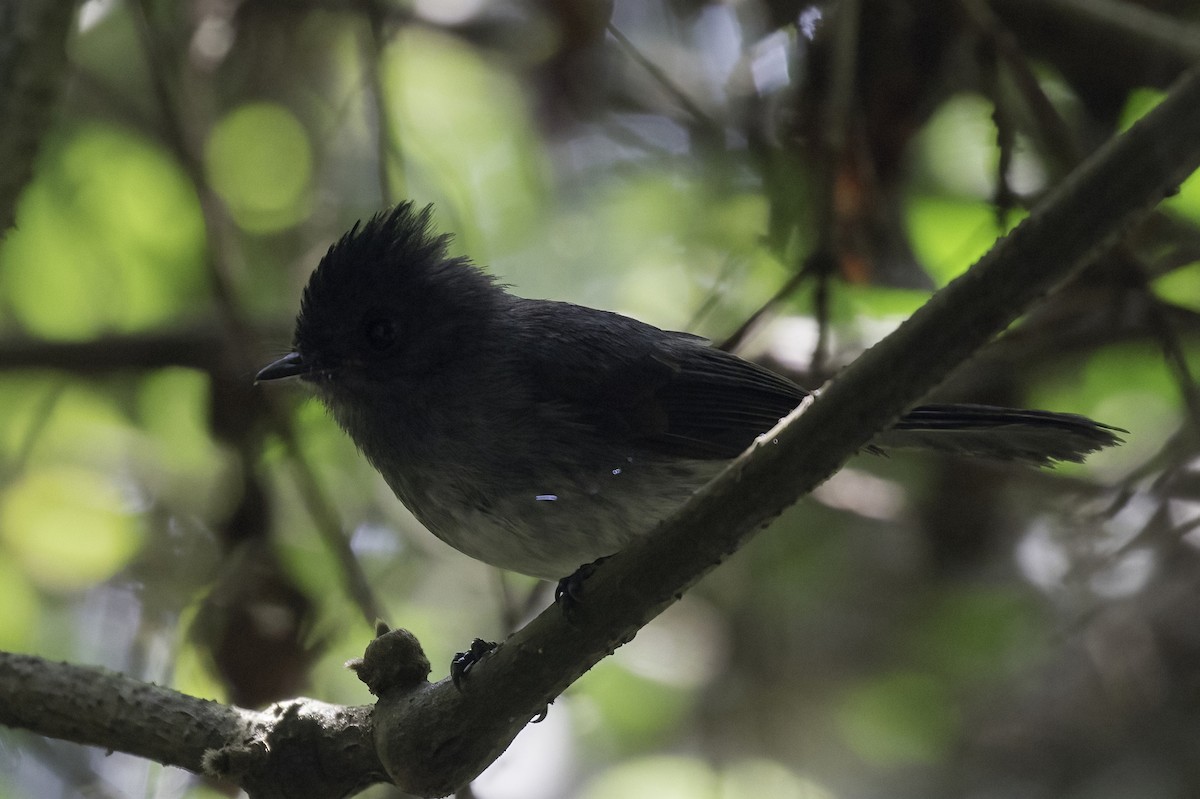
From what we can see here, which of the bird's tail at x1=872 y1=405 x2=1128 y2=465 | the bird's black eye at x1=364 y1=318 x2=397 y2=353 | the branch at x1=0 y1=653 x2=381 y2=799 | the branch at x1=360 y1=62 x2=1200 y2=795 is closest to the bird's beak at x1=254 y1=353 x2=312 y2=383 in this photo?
the bird's black eye at x1=364 y1=318 x2=397 y2=353

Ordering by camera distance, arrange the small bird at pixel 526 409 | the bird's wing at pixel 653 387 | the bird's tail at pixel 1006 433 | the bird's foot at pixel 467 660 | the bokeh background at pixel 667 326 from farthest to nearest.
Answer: the bokeh background at pixel 667 326 < the bird's wing at pixel 653 387 < the small bird at pixel 526 409 < the bird's tail at pixel 1006 433 < the bird's foot at pixel 467 660

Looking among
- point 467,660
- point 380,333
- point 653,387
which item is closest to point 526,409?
point 653,387

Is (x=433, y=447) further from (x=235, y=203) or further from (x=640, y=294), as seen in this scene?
(x=235, y=203)

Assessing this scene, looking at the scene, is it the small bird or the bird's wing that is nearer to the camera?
the small bird

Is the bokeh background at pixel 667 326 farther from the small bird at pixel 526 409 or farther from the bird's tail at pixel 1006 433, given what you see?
the bird's tail at pixel 1006 433

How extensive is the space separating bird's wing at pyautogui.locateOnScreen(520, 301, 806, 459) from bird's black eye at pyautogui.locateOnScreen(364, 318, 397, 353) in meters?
0.36

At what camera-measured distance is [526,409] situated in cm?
285

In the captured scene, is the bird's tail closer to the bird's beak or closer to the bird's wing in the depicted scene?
the bird's wing

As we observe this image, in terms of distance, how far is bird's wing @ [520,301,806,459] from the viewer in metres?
2.93

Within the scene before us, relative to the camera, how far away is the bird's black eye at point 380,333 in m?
3.06

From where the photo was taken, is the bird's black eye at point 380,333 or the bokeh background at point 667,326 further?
the bokeh background at point 667,326

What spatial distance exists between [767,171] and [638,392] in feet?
4.62

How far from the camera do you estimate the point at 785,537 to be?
4801 millimetres

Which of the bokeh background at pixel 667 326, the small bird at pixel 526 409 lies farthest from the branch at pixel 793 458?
the bokeh background at pixel 667 326
